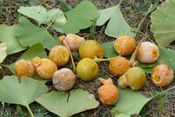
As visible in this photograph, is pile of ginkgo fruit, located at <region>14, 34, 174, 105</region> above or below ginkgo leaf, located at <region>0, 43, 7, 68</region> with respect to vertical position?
below

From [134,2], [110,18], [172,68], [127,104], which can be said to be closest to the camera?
[127,104]

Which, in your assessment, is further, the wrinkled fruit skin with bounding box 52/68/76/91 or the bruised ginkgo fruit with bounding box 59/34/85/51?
the bruised ginkgo fruit with bounding box 59/34/85/51

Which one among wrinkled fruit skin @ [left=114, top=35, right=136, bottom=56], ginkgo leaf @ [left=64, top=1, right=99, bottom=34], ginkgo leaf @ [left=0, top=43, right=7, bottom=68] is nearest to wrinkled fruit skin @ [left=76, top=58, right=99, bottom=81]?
wrinkled fruit skin @ [left=114, top=35, right=136, bottom=56]

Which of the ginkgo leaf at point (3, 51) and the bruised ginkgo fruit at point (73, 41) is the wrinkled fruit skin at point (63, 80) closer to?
the bruised ginkgo fruit at point (73, 41)

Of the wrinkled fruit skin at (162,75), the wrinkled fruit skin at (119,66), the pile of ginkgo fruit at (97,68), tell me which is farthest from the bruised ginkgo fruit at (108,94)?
the wrinkled fruit skin at (162,75)

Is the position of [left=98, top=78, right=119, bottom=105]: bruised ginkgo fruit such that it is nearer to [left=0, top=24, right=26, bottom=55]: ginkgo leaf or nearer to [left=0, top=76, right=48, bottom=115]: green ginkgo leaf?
[left=0, top=76, right=48, bottom=115]: green ginkgo leaf

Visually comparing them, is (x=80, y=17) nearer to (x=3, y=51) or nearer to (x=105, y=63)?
(x=105, y=63)

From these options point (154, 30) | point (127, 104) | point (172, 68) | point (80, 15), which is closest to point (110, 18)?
point (80, 15)

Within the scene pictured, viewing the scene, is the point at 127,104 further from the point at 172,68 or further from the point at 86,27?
the point at 86,27

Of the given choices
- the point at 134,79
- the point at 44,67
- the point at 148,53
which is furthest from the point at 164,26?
the point at 44,67
